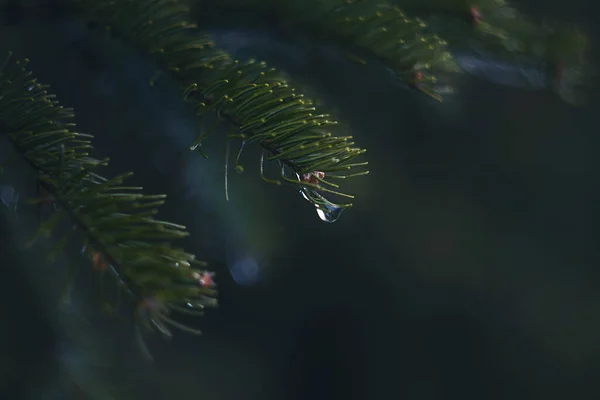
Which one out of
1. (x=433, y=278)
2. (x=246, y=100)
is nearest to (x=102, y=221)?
(x=246, y=100)

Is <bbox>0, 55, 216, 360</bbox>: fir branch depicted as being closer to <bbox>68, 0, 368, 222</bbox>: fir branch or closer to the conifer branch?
<bbox>68, 0, 368, 222</bbox>: fir branch

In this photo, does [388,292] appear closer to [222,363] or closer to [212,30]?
[222,363]

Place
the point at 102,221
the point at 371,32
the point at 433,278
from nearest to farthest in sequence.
Result: the point at 102,221, the point at 371,32, the point at 433,278

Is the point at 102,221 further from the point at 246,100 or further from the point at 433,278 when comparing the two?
the point at 433,278

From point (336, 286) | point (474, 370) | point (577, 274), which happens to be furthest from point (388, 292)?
point (577, 274)

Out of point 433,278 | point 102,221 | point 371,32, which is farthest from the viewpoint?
point 433,278

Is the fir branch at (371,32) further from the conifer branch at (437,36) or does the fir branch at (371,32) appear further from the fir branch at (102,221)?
the fir branch at (102,221)
